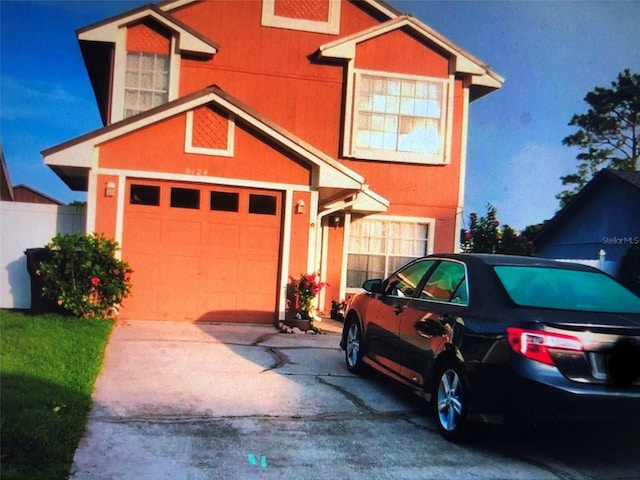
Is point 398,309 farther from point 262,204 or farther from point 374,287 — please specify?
point 262,204

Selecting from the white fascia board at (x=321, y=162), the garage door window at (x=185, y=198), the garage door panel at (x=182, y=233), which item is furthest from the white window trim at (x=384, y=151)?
the garage door panel at (x=182, y=233)

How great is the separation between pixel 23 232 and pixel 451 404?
26.5 ft

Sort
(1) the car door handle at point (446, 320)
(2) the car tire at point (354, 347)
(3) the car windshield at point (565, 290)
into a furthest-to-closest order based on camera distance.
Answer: (2) the car tire at point (354, 347) → (1) the car door handle at point (446, 320) → (3) the car windshield at point (565, 290)

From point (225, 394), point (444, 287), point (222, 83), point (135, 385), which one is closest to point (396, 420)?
point (444, 287)

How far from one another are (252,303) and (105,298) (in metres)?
2.53

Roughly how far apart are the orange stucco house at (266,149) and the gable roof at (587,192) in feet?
17.9

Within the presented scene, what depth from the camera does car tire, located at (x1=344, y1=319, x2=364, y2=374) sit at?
723cm

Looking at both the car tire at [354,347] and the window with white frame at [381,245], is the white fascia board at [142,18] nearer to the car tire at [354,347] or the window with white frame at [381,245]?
the window with white frame at [381,245]

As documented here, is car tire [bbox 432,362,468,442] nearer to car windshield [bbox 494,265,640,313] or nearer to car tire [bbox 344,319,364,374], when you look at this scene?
car windshield [bbox 494,265,640,313]

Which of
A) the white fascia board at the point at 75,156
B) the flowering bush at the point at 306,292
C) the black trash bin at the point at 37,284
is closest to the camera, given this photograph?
the black trash bin at the point at 37,284

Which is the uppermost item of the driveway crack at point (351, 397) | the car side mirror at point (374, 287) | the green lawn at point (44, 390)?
the car side mirror at point (374, 287)

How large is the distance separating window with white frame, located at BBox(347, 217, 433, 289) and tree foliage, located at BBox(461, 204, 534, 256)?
2.95 feet

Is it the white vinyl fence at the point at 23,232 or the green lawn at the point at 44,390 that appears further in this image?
the white vinyl fence at the point at 23,232

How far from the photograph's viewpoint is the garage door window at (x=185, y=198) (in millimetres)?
10633
